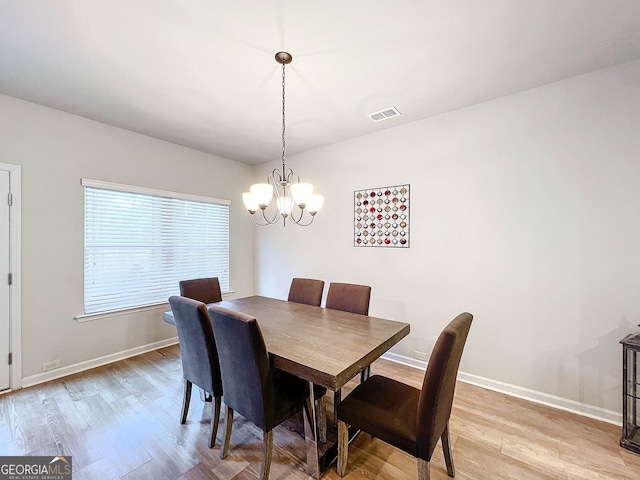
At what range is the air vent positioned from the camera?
109 inches

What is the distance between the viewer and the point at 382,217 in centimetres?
325

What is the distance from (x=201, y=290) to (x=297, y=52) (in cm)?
249

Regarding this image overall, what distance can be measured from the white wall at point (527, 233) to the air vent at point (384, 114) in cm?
31

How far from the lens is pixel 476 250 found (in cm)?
266

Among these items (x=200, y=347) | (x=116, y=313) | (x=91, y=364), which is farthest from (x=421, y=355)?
(x=91, y=364)

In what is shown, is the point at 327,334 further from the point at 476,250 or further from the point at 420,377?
the point at 476,250

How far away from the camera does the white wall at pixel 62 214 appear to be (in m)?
2.58

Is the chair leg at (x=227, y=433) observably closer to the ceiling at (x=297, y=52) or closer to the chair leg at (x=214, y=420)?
the chair leg at (x=214, y=420)

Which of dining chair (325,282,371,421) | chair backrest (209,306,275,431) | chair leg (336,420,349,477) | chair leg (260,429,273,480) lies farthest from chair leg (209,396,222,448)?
dining chair (325,282,371,421)

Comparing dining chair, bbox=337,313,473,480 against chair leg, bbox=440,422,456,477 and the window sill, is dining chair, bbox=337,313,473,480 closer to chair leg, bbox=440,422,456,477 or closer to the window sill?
chair leg, bbox=440,422,456,477

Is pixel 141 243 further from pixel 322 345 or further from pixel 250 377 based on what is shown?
pixel 322 345

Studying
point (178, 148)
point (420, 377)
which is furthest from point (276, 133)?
point (420, 377)

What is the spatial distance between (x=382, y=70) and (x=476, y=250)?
1.89 meters

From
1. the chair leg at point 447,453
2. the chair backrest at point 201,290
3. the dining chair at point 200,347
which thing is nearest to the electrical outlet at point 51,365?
the chair backrest at point 201,290
